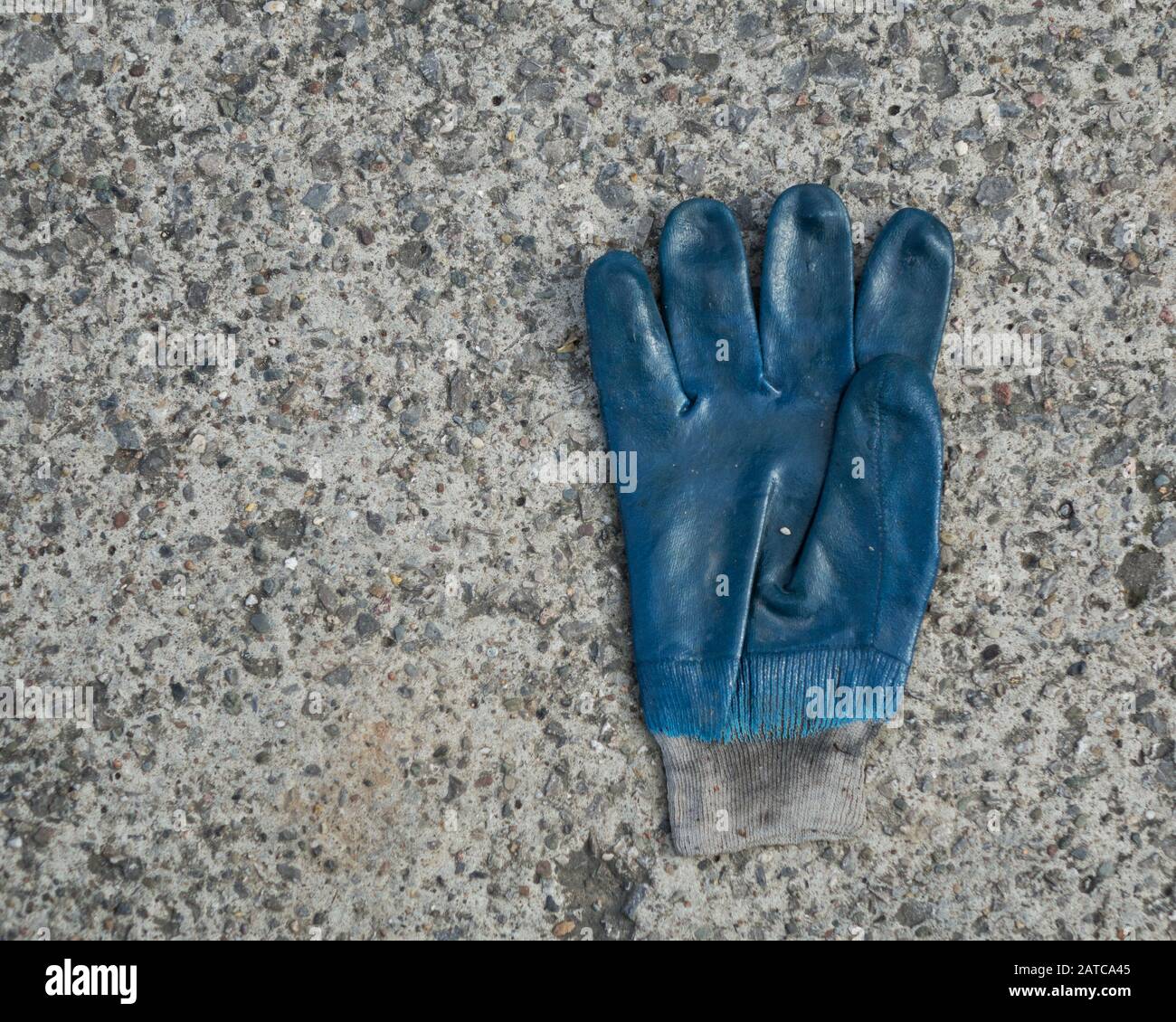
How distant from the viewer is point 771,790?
218 centimetres

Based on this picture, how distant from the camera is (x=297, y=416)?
2277 millimetres

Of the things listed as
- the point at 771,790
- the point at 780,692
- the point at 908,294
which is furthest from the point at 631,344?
the point at 771,790

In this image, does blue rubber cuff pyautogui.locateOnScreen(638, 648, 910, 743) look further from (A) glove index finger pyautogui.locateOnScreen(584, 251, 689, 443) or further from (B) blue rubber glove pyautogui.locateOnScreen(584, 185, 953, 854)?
(A) glove index finger pyautogui.locateOnScreen(584, 251, 689, 443)

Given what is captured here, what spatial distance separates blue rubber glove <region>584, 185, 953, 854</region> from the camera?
212cm

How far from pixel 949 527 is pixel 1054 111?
103cm

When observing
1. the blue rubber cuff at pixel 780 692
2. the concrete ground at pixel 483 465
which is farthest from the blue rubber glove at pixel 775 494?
the concrete ground at pixel 483 465

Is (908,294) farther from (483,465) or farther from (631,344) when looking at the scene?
(483,465)

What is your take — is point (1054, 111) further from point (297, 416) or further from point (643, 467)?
point (297, 416)

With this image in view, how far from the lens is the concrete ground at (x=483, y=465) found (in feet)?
7.21

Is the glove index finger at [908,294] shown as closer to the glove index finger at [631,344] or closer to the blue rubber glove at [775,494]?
the blue rubber glove at [775,494]

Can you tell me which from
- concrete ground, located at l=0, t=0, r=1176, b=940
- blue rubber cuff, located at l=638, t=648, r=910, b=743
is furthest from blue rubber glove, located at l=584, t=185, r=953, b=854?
concrete ground, located at l=0, t=0, r=1176, b=940
